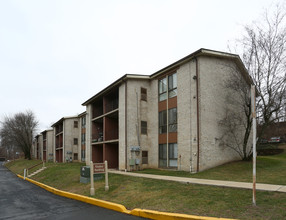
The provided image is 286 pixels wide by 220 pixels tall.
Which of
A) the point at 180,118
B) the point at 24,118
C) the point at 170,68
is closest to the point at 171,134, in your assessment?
the point at 180,118

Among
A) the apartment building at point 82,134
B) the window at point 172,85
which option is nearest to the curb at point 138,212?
the window at point 172,85

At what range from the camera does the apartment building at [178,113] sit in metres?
17.4

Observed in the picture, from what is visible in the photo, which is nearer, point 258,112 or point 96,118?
point 258,112

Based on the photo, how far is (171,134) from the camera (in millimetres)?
19609

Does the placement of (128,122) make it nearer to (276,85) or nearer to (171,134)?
(171,134)

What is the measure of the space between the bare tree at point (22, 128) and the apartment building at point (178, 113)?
146 ft

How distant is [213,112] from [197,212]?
12096mm

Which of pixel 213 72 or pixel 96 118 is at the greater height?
pixel 213 72

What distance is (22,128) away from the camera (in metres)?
61.5

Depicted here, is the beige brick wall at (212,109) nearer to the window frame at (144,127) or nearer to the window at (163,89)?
the window at (163,89)

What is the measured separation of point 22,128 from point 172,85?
175 feet

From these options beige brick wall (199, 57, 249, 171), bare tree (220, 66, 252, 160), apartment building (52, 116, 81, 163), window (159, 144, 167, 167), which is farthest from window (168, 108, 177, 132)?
apartment building (52, 116, 81, 163)

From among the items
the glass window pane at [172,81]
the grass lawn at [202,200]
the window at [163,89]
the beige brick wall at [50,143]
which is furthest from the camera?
the beige brick wall at [50,143]

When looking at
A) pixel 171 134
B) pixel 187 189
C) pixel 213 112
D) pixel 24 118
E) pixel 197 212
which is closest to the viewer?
pixel 197 212
